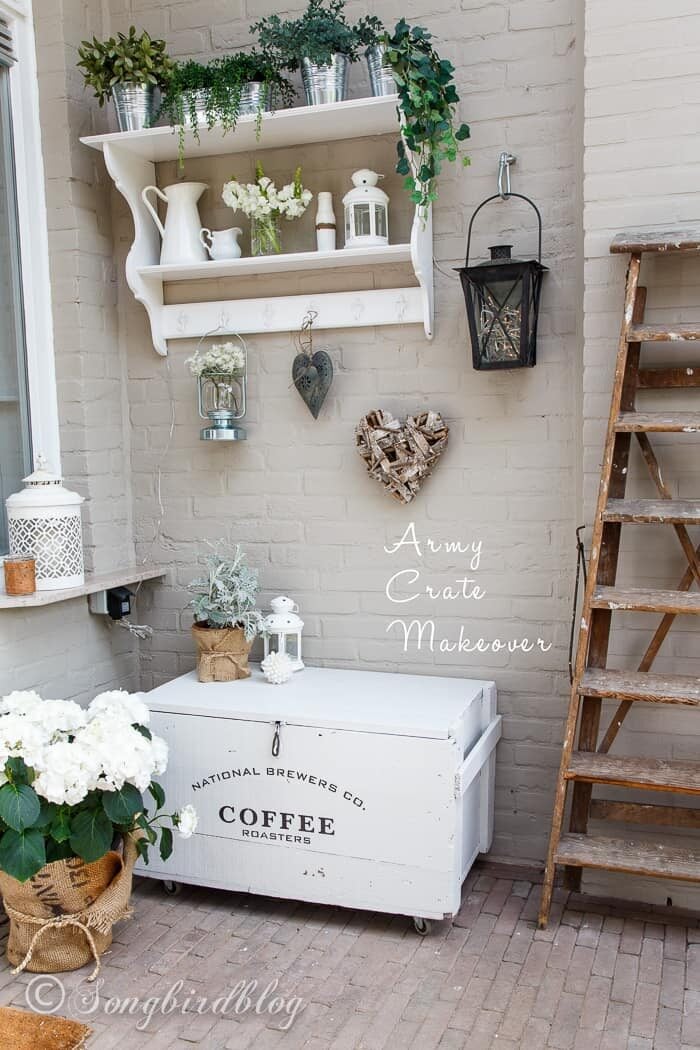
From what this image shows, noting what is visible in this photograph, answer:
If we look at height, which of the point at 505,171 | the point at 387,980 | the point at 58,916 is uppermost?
the point at 505,171

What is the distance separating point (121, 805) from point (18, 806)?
23 cm

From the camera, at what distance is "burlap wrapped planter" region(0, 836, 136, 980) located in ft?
7.80

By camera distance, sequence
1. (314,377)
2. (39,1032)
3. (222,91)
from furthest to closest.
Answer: (314,377)
(222,91)
(39,1032)

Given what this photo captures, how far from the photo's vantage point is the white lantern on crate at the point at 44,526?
110 inches

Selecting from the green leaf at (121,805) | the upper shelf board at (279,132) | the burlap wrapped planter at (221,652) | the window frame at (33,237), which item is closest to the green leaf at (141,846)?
the green leaf at (121,805)

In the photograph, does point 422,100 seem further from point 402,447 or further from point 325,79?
point 402,447

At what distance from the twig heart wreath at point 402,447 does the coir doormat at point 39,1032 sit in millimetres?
1567

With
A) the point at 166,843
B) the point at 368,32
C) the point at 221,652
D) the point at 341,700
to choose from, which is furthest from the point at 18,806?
the point at 368,32

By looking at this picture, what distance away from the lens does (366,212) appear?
110 inches

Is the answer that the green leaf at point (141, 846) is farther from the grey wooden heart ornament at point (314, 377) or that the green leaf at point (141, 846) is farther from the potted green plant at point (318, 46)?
the potted green plant at point (318, 46)

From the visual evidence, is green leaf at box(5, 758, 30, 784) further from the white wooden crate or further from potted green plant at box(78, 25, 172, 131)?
potted green plant at box(78, 25, 172, 131)

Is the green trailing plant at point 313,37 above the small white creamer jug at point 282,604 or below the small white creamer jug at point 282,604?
above

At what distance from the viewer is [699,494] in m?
2.58

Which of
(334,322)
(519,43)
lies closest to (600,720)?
(334,322)
